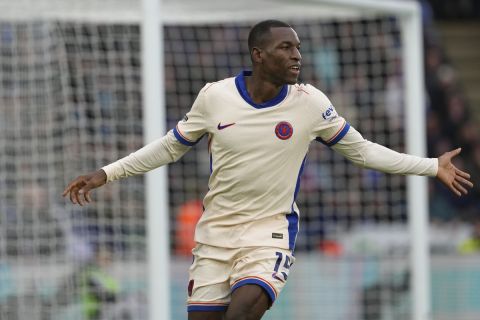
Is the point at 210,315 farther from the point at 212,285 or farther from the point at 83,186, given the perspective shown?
the point at 83,186

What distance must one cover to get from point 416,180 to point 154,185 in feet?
8.84

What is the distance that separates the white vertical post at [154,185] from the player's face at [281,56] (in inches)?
104

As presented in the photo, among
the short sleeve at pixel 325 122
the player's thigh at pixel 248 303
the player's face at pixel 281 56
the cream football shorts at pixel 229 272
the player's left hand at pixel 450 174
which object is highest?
the player's face at pixel 281 56

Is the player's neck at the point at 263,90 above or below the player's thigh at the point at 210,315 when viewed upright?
above

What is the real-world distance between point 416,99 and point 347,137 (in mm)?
4205

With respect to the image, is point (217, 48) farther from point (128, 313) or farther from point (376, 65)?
point (128, 313)

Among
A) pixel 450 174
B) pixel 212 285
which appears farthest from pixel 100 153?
pixel 450 174

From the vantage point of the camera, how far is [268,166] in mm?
6641

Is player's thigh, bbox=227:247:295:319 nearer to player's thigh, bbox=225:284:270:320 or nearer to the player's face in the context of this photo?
player's thigh, bbox=225:284:270:320

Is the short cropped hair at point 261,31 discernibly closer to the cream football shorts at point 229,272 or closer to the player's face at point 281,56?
the player's face at point 281,56

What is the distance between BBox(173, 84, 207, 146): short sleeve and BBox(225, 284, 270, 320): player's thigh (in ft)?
2.99

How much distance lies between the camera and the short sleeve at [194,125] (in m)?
6.74

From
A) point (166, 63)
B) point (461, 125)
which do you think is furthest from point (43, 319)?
point (461, 125)

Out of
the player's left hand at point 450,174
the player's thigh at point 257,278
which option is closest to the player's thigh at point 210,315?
the player's thigh at point 257,278
